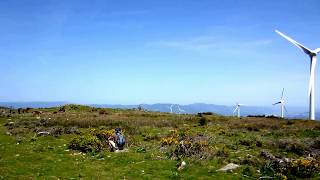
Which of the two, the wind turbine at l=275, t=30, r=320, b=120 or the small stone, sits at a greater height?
the wind turbine at l=275, t=30, r=320, b=120

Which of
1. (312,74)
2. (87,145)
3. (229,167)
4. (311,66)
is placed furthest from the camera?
(311,66)

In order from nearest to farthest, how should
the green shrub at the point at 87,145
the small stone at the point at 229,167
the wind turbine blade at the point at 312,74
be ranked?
the small stone at the point at 229,167 → the green shrub at the point at 87,145 → the wind turbine blade at the point at 312,74

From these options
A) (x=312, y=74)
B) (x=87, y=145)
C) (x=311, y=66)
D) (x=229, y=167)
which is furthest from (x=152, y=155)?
(x=311, y=66)

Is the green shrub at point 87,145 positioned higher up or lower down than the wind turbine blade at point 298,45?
lower down

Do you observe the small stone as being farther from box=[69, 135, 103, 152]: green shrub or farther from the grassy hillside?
box=[69, 135, 103, 152]: green shrub

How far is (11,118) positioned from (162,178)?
38.7 meters

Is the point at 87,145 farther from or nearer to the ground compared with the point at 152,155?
farther from the ground

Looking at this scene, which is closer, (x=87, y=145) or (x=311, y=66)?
(x=87, y=145)

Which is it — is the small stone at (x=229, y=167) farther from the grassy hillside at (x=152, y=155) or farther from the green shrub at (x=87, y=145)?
the green shrub at (x=87, y=145)

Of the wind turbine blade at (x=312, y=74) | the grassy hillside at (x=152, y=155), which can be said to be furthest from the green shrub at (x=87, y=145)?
the wind turbine blade at (x=312, y=74)

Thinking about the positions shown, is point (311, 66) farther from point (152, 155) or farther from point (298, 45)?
point (152, 155)

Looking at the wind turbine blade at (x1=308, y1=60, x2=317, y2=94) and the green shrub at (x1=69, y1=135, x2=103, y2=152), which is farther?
the wind turbine blade at (x1=308, y1=60, x2=317, y2=94)

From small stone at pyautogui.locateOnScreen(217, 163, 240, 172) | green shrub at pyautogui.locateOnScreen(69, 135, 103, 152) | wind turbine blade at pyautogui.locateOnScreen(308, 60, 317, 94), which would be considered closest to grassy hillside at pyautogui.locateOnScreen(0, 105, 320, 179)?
green shrub at pyautogui.locateOnScreen(69, 135, 103, 152)

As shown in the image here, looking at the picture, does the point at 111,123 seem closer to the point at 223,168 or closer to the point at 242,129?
the point at 242,129
